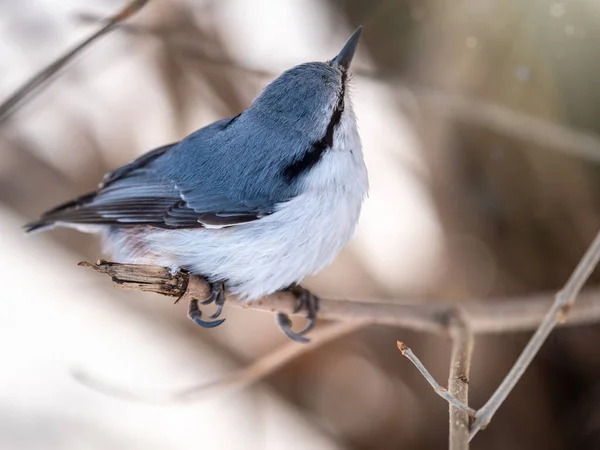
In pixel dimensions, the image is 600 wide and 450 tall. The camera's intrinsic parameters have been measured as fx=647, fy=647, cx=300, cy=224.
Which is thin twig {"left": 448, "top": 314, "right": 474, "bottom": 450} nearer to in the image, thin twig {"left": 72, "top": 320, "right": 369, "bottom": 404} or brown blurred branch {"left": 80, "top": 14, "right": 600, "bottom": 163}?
thin twig {"left": 72, "top": 320, "right": 369, "bottom": 404}

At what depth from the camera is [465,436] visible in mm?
995

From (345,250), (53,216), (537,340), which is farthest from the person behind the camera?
(345,250)

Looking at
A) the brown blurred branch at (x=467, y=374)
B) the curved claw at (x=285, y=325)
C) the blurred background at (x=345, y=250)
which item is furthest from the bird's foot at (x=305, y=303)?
the blurred background at (x=345, y=250)

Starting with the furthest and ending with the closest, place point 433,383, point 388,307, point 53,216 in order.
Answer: point 53,216
point 388,307
point 433,383

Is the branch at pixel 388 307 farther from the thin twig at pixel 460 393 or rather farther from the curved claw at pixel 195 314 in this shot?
the thin twig at pixel 460 393

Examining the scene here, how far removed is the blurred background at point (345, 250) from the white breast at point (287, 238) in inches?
25.7

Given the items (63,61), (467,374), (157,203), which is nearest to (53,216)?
(157,203)

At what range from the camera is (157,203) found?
58.4 inches

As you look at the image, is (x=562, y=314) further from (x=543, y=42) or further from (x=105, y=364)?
(x=105, y=364)

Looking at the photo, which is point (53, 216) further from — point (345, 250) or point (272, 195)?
point (345, 250)

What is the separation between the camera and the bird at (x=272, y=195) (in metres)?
1.35

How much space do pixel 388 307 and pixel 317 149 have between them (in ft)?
1.26

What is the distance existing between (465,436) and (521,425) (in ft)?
3.99

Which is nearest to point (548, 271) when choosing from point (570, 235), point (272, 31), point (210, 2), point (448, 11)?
point (570, 235)
